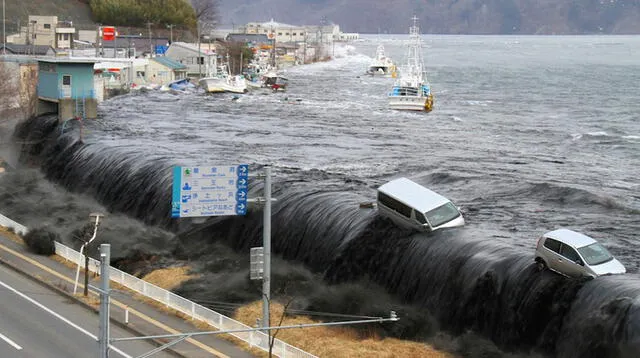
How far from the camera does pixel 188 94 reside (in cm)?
11369

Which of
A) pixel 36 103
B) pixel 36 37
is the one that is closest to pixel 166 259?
pixel 36 103

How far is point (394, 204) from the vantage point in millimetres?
39625

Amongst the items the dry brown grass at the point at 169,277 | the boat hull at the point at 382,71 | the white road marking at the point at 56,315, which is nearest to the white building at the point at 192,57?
the boat hull at the point at 382,71

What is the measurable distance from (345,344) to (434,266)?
21.3 ft

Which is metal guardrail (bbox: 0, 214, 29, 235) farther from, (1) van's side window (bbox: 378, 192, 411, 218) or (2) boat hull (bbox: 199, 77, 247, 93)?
(2) boat hull (bbox: 199, 77, 247, 93)

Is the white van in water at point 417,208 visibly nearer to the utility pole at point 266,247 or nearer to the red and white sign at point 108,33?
the utility pole at point 266,247

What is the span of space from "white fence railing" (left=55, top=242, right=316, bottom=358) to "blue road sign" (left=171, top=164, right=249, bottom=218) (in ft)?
13.0

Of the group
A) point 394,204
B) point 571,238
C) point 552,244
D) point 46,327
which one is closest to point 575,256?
point 571,238

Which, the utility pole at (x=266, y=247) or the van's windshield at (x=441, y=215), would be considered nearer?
the utility pole at (x=266, y=247)

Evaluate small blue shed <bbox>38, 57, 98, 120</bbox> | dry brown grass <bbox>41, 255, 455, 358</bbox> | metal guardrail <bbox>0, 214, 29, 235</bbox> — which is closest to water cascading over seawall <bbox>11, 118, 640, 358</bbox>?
dry brown grass <bbox>41, 255, 455, 358</bbox>

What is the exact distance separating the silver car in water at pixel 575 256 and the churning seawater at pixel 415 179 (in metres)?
0.48

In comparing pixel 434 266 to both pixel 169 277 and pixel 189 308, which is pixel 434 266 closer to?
pixel 189 308

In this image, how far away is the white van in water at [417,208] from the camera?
38.0 metres

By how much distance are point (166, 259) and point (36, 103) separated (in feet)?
125
